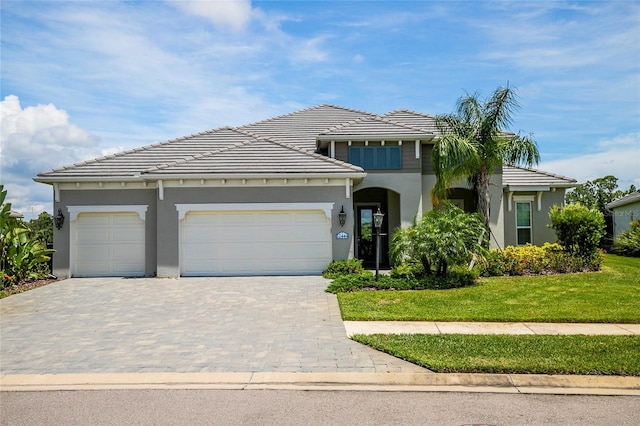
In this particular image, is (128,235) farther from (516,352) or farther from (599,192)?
(599,192)

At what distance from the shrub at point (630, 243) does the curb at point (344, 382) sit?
18.8 meters

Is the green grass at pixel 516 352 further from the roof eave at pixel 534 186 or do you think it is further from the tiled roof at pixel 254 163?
the roof eave at pixel 534 186

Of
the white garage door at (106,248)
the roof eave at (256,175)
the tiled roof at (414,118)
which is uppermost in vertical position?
the tiled roof at (414,118)

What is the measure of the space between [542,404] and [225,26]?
35.7 feet

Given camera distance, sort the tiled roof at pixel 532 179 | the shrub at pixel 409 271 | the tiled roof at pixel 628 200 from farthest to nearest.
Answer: the tiled roof at pixel 628 200, the tiled roof at pixel 532 179, the shrub at pixel 409 271

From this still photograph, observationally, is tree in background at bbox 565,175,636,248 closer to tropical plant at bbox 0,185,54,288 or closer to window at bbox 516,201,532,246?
window at bbox 516,201,532,246

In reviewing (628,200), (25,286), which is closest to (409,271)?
(25,286)

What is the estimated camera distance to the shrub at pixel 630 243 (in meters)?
21.3

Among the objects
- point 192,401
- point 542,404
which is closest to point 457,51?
point 542,404

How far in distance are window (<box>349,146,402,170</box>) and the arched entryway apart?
53.6 inches

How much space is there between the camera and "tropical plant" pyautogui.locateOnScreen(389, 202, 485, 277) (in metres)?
12.5

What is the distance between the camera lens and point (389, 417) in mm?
4859

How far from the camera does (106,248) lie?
1545 centimetres

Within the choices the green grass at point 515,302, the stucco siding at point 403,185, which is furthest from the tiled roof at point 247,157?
the green grass at point 515,302
